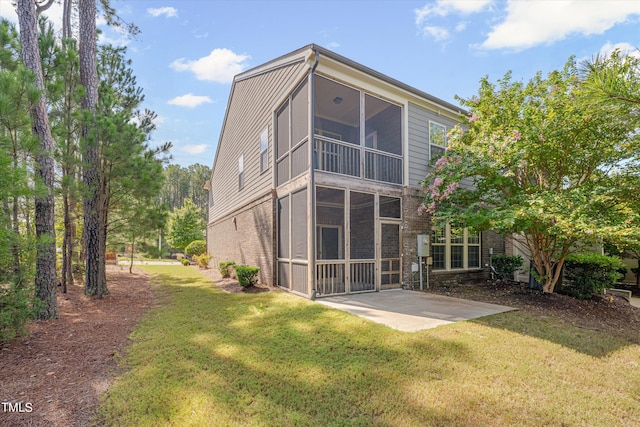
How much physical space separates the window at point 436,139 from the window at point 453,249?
2.56 m

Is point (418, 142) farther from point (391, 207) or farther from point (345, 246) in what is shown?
point (345, 246)

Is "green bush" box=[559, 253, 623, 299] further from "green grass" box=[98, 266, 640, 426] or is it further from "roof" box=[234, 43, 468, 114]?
"roof" box=[234, 43, 468, 114]

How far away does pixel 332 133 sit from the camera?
36.3 ft

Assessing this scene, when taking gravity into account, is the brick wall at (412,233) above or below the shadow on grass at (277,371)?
above

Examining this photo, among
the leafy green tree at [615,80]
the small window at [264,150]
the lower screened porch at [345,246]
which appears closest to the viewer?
the leafy green tree at [615,80]

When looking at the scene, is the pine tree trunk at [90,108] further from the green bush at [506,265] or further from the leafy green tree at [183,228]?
the leafy green tree at [183,228]

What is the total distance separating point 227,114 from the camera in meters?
16.2

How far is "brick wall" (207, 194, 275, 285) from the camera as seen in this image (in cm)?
941

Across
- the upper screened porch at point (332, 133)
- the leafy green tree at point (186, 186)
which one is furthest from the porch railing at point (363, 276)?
the leafy green tree at point (186, 186)

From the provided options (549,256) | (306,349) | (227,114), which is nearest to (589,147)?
(549,256)

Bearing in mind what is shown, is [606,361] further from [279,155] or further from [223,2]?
[223,2]

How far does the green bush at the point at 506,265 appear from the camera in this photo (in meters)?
10.9

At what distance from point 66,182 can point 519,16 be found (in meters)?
11.7

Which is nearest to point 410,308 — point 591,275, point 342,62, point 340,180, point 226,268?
point 340,180
